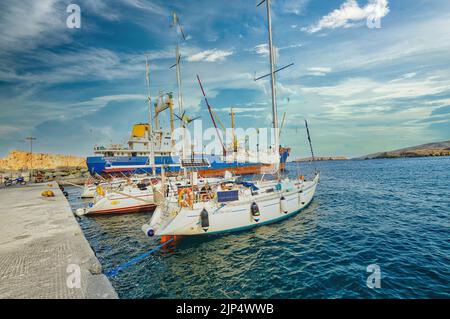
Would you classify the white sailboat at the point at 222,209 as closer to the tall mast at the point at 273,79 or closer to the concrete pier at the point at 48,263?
the tall mast at the point at 273,79

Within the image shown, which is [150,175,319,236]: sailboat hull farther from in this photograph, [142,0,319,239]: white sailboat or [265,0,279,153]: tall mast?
[265,0,279,153]: tall mast

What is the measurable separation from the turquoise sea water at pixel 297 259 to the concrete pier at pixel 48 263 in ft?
5.85

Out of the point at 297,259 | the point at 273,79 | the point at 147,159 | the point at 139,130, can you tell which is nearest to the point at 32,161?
the point at 139,130

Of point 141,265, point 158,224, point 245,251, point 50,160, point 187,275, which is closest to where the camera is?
point 187,275

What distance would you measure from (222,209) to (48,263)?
8.30 metres

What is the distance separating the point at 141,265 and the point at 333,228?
12.2m

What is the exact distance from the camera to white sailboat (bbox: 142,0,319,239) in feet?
38.8

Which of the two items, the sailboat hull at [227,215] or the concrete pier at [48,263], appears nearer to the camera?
the concrete pier at [48,263]

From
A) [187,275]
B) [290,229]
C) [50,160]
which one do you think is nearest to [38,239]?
[187,275]

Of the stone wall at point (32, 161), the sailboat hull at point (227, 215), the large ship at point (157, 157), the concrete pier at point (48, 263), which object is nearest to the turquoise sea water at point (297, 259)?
the sailboat hull at point (227, 215)

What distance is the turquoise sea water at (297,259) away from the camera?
7777mm

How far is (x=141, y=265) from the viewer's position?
32.6ft

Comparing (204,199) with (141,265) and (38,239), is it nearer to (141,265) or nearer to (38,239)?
(141,265)

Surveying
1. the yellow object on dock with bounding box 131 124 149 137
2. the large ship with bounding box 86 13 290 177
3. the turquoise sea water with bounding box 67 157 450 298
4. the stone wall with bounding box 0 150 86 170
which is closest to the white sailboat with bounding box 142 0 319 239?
the turquoise sea water with bounding box 67 157 450 298
